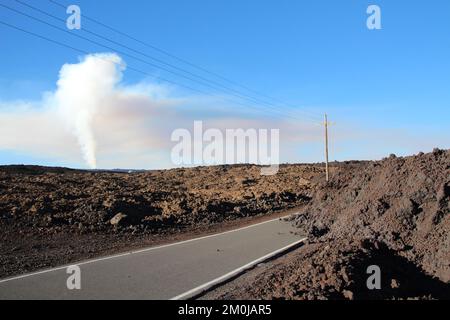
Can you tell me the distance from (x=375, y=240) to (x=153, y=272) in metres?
5.65

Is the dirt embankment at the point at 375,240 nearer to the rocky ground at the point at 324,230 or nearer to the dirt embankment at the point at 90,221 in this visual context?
the rocky ground at the point at 324,230

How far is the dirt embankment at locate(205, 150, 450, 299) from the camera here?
343 inches

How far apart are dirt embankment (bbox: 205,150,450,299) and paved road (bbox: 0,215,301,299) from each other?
2.88 feet

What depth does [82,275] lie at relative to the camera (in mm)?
Result: 9930

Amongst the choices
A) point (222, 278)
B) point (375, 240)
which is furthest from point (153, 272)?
point (375, 240)

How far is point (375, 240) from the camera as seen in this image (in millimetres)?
12273

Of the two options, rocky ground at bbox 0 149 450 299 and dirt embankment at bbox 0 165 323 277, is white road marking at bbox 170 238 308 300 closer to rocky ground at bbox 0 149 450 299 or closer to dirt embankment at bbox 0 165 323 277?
rocky ground at bbox 0 149 450 299

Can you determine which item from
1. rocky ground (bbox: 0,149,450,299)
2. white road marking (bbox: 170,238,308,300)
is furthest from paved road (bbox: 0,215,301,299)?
rocky ground (bbox: 0,149,450,299)

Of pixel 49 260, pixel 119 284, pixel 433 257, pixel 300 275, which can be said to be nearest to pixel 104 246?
pixel 49 260

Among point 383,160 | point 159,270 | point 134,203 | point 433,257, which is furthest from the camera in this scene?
point 134,203

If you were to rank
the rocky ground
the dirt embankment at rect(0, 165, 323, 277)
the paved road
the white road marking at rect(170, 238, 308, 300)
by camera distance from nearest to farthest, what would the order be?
the white road marking at rect(170, 238, 308, 300) < the paved road < the rocky ground < the dirt embankment at rect(0, 165, 323, 277)

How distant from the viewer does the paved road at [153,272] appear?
8.48 metres
